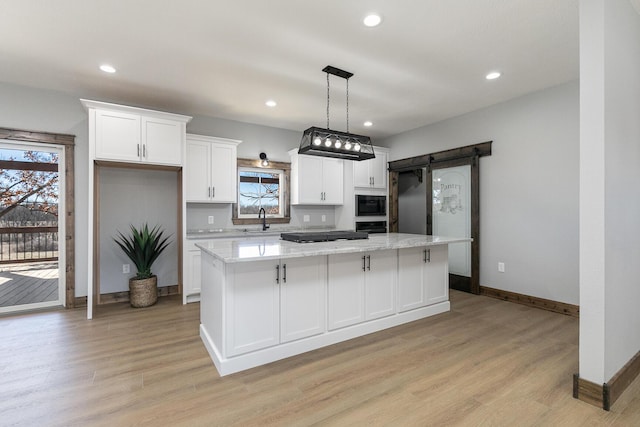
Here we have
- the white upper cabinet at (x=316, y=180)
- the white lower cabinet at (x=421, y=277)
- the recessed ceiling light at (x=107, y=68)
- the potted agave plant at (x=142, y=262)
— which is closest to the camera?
the recessed ceiling light at (x=107, y=68)

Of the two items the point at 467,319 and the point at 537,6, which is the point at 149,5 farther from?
the point at 467,319

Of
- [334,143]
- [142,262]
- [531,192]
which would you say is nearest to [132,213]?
[142,262]

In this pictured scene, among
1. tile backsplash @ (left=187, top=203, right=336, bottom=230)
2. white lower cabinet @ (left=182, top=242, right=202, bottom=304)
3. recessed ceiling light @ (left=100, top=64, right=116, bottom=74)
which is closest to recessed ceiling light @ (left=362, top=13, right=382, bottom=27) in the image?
recessed ceiling light @ (left=100, top=64, right=116, bottom=74)

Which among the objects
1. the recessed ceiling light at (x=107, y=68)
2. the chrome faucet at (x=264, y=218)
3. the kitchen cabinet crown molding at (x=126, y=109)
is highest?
the recessed ceiling light at (x=107, y=68)

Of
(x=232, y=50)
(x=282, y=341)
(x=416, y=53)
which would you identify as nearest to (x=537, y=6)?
(x=416, y=53)

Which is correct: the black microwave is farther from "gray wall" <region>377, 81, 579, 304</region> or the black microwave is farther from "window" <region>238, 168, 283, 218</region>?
"gray wall" <region>377, 81, 579, 304</region>

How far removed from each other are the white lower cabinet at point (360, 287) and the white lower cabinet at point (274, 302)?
0.40 ft

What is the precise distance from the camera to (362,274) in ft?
9.68

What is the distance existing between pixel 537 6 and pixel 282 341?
316 cm

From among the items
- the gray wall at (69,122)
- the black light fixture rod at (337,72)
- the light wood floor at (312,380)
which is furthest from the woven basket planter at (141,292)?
the black light fixture rod at (337,72)

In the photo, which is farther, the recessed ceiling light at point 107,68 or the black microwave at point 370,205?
the black microwave at point 370,205

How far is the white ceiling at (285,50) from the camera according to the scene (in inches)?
89.9

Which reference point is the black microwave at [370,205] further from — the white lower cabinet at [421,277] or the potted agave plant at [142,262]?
the potted agave plant at [142,262]

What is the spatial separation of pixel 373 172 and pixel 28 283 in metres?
5.22
